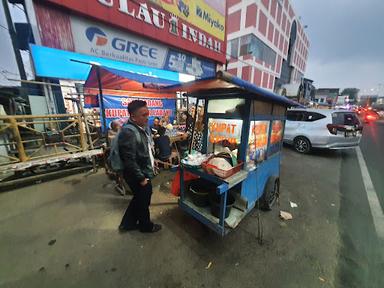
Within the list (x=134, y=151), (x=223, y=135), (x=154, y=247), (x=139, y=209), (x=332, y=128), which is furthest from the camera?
(x=332, y=128)

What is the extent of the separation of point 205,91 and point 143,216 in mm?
2218

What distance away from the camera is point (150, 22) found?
23.5 feet

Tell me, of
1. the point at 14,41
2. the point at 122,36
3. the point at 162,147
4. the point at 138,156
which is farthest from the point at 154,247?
the point at 14,41

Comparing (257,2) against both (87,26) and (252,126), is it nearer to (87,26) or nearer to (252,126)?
(87,26)

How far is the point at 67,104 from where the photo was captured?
7.36 m

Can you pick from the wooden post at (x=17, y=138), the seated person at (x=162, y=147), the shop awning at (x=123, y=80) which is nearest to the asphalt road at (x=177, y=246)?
the wooden post at (x=17, y=138)

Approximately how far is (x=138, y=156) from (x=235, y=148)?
156 centimetres

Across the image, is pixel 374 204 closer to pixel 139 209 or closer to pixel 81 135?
pixel 139 209

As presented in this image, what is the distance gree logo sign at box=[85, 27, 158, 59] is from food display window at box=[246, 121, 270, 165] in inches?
273

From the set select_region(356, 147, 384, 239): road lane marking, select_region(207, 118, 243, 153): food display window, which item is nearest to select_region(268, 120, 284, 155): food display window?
select_region(207, 118, 243, 153): food display window

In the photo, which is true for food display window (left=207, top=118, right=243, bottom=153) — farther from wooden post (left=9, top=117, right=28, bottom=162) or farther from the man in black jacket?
wooden post (left=9, top=117, right=28, bottom=162)

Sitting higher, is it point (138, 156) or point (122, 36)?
point (122, 36)

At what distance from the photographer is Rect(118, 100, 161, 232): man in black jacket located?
1.95 m

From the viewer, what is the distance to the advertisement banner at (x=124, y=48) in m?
5.73
